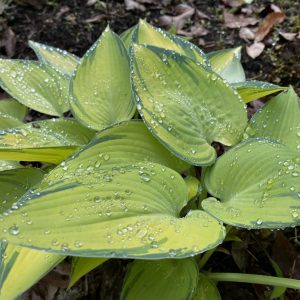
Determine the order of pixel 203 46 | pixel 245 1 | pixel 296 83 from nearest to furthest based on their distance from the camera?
pixel 296 83 < pixel 203 46 < pixel 245 1

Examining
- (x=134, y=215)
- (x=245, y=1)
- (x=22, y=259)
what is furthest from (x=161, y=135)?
(x=245, y=1)

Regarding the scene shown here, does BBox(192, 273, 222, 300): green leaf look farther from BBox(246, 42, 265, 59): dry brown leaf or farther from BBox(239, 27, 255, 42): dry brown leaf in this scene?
BBox(239, 27, 255, 42): dry brown leaf

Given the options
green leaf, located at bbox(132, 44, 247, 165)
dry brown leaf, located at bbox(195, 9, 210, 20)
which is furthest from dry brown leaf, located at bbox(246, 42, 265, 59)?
green leaf, located at bbox(132, 44, 247, 165)

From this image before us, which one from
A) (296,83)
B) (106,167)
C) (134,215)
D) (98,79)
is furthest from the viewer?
(296,83)

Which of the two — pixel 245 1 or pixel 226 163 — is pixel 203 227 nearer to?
pixel 226 163

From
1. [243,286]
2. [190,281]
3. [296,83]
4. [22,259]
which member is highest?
[22,259]

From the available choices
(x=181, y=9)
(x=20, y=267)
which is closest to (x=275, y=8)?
(x=181, y=9)

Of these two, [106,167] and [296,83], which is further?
[296,83]
